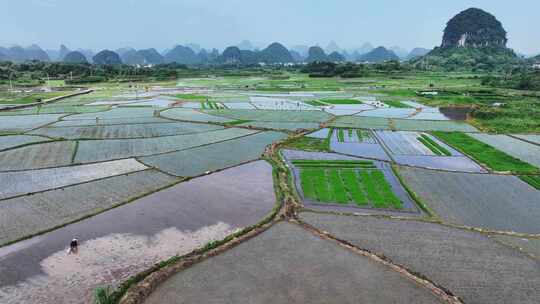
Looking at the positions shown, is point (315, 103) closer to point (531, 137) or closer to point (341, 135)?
point (341, 135)

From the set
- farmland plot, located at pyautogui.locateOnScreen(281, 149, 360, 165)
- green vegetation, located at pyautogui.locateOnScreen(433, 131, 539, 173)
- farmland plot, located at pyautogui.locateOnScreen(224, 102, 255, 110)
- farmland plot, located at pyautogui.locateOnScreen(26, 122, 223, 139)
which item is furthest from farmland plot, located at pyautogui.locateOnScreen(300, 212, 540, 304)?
farmland plot, located at pyautogui.locateOnScreen(224, 102, 255, 110)

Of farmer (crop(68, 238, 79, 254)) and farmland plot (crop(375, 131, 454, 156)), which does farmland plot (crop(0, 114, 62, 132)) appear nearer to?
farmer (crop(68, 238, 79, 254))

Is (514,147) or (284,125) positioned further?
(284,125)

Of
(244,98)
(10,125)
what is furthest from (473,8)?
(10,125)

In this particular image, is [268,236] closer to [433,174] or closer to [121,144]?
[433,174]

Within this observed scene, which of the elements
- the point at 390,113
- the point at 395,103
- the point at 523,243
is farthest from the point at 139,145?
the point at 395,103
